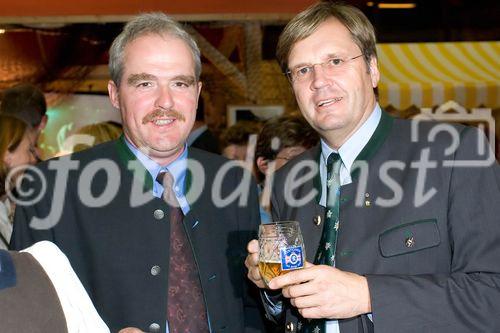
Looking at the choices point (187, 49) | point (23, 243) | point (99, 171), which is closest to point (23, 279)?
point (23, 243)

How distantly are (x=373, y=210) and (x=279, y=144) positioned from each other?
1.77 meters

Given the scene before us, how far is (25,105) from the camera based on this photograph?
15.3ft

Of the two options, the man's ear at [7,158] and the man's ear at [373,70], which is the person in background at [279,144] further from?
the man's ear at [373,70]

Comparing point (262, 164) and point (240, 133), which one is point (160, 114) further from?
point (240, 133)

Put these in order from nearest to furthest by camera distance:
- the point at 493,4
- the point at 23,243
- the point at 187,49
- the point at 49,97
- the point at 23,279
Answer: the point at 23,279, the point at 23,243, the point at 187,49, the point at 49,97, the point at 493,4

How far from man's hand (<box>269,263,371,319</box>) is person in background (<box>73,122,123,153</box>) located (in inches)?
148

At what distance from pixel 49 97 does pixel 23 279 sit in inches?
197

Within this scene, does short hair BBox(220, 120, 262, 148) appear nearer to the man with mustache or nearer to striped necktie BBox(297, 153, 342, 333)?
the man with mustache

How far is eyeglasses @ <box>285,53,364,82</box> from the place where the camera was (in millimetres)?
2271

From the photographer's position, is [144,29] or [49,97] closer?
[144,29]

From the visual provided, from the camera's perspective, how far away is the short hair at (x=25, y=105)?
180 inches

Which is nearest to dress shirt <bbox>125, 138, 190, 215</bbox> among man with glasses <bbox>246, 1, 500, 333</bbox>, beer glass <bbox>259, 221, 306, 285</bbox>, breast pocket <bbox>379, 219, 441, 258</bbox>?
man with glasses <bbox>246, 1, 500, 333</bbox>

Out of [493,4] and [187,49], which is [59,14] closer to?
[187,49]

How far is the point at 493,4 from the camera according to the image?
891 cm
